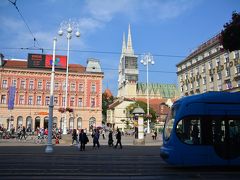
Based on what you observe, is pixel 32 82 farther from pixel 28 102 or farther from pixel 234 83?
pixel 234 83

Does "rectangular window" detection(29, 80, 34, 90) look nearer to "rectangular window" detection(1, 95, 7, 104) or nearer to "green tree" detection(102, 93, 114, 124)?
"rectangular window" detection(1, 95, 7, 104)

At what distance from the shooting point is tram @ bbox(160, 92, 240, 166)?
42.9 feet

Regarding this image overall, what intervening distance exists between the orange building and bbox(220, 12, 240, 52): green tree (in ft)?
184

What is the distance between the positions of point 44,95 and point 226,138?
68.1 metres

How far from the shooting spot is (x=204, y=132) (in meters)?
13.4

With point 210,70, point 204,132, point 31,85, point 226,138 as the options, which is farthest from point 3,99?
point 226,138

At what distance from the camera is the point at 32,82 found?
76.9m

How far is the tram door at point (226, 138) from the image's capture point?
43.4ft

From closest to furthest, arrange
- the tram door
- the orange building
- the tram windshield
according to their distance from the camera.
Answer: the tram door < the tram windshield < the orange building

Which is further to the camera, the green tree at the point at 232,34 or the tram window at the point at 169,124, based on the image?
the green tree at the point at 232,34

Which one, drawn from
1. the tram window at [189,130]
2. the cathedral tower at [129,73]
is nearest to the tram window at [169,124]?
the tram window at [189,130]

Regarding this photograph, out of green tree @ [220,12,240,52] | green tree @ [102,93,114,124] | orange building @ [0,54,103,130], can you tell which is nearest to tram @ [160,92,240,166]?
green tree @ [220,12,240,52]

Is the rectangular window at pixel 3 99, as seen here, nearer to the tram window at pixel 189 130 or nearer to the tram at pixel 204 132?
the tram at pixel 204 132

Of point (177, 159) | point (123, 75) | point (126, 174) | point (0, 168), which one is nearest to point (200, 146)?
point (177, 159)
